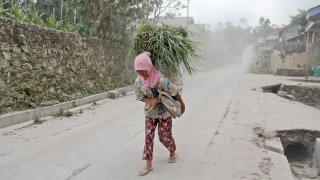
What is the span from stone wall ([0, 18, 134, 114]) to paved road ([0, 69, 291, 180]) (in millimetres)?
1241

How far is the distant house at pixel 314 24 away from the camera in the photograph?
22.9 m

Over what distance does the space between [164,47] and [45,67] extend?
6284 mm

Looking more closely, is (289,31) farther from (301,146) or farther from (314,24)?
(301,146)

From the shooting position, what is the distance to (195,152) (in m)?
5.93

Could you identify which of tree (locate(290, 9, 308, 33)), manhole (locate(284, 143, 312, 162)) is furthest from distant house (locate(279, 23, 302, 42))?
manhole (locate(284, 143, 312, 162))

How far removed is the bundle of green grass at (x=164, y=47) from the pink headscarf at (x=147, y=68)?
16 cm

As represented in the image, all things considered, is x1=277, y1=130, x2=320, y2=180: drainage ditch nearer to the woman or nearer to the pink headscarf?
the woman

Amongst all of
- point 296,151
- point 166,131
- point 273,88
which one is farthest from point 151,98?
point 273,88

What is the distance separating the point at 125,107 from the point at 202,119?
2973 mm

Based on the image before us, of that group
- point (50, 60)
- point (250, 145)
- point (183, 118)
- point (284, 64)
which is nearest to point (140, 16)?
point (50, 60)

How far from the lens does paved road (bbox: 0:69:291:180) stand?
15.8ft

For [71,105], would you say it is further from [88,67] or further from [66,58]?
[88,67]

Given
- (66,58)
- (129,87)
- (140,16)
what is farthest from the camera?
(140,16)

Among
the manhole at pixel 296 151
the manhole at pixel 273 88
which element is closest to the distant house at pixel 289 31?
the manhole at pixel 273 88
